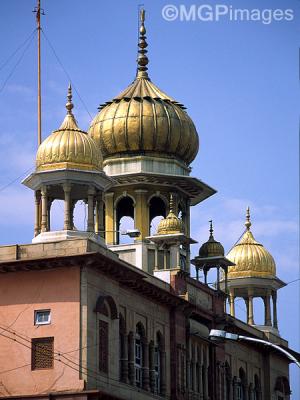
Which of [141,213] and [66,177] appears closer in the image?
[66,177]

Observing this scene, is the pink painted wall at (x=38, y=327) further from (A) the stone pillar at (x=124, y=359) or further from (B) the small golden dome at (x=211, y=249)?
(B) the small golden dome at (x=211, y=249)

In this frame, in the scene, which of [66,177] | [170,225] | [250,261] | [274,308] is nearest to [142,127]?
[170,225]

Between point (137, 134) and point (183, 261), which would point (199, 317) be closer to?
point (183, 261)

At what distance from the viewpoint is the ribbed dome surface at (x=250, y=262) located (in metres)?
62.2

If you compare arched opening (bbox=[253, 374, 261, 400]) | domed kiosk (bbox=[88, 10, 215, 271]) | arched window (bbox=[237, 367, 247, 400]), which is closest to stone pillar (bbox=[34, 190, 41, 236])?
domed kiosk (bbox=[88, 10, 215, 271])

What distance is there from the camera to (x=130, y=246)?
54.0 meters

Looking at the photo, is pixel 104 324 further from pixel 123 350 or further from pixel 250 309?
pixel 250 309

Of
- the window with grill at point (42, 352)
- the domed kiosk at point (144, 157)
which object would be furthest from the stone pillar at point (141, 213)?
the window with grill at point (42, 352)

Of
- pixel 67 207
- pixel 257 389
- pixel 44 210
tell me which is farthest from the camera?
pixel 257 389

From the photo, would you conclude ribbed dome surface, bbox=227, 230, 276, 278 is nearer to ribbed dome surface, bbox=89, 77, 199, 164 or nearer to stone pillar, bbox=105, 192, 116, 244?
ribbed dome surface, bbox=89, 77, 199, 164

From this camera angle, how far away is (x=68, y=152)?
151 ft

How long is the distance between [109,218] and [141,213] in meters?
1.32

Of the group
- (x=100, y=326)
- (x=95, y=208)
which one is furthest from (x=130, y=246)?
(x=100, y=326)

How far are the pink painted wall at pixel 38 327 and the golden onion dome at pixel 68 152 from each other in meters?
4.22
